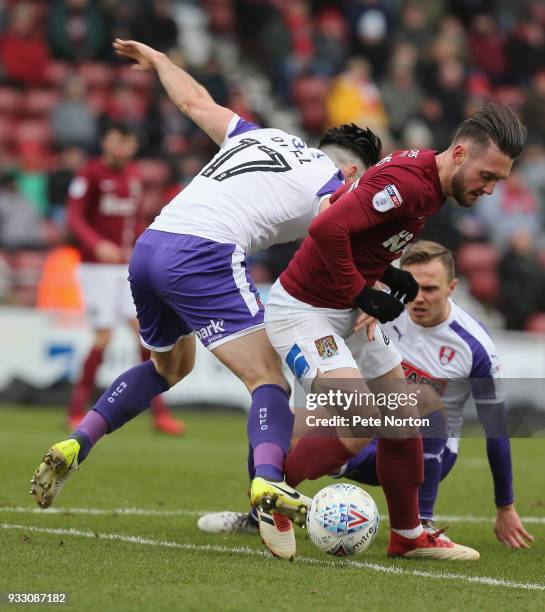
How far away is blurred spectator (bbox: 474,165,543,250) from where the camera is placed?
17.0 meters

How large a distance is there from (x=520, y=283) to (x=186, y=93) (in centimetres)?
987

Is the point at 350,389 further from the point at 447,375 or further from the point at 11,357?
the point at 11,357

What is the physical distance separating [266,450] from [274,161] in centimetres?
137

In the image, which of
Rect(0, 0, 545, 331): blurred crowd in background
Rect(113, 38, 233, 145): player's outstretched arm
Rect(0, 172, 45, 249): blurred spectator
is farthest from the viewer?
Rect(0, 0, 545, 331): blurred crowd in background

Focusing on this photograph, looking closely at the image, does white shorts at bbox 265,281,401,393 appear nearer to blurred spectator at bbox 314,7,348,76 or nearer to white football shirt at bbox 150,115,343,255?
white football shirt at bbox 150,115,343,255

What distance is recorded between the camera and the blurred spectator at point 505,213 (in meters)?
17.0

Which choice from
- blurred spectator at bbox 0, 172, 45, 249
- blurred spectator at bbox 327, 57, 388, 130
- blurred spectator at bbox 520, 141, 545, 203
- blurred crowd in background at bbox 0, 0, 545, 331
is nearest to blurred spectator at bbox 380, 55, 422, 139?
blurred crowd in background at bbox 0, 0, 545, 331

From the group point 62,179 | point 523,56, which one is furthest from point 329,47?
point 62,179

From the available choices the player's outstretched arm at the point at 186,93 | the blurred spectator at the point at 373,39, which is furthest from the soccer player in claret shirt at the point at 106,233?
the blurred spectator at the point at 373,39

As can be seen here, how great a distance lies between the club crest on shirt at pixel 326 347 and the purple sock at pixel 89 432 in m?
1.28

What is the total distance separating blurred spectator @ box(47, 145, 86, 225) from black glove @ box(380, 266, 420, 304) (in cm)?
954

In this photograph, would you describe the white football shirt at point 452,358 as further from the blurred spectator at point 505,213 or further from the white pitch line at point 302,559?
the blurred spectator at point 505,213

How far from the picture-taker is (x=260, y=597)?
14.5 feet

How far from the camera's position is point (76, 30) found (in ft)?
54.2
